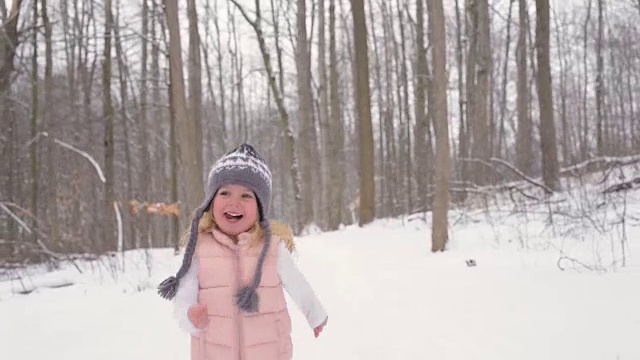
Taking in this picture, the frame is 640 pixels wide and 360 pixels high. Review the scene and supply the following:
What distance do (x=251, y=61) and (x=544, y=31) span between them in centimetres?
2667

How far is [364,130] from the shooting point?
14188 millimetres

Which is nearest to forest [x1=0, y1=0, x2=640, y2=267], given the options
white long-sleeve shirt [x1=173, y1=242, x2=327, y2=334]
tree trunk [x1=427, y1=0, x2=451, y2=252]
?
tree trunk [x1=427, y1=0, x2=451, y2=252]

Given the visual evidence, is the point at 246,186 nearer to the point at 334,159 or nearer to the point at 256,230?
the point at 256,230

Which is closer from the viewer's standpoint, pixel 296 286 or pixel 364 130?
pixel 296 286

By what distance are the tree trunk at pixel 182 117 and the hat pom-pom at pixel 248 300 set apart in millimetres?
9559

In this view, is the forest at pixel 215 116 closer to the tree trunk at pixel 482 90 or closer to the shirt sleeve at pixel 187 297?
the tree trunk at pixel 482 90

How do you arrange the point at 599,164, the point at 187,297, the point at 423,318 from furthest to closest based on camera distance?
the point at 599,164 → the point at 423,318 → the point at 187,297

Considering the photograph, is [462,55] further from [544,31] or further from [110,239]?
[110,239]

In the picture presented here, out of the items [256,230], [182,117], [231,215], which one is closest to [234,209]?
[231,215]

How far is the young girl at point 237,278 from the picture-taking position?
2.53 metres

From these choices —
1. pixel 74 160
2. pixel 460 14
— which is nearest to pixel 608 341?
pixel 74 160

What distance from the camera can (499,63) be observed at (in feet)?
114

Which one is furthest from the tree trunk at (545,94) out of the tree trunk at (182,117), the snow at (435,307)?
the tree trunk at (182,117)

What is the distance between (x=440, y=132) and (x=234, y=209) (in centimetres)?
599
